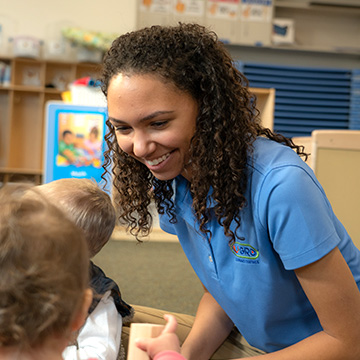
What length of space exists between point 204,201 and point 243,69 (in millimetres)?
4268

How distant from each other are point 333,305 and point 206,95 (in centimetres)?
46

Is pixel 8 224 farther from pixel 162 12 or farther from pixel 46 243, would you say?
pixel 162 12

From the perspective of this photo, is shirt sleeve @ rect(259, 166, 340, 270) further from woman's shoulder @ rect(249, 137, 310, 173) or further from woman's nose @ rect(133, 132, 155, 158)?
woman's nose @ rect(133, 132, 155, 158)

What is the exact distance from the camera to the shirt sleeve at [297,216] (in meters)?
0.88

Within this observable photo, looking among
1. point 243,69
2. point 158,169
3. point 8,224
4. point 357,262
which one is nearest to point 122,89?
point 158,169

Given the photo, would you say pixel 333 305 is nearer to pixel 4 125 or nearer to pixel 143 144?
pixel 143 144

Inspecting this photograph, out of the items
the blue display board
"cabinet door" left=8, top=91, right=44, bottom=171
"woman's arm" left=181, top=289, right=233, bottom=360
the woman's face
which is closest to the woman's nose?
the woman's face

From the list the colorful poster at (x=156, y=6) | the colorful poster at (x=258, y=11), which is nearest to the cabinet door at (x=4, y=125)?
the colorful poster at (x=156, y=6)

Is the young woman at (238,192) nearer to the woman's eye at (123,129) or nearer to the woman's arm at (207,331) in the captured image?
the woman's eye at (123,129)

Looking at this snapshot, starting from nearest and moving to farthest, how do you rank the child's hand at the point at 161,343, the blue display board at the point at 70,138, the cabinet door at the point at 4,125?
the child's hand at the point at 161,343, the blue display board at the point at 70,138, the cabinet door at the point at 4,125

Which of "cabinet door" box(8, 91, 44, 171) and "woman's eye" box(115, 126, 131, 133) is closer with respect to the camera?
"woman's eye" box(115, 126, 131, 133)

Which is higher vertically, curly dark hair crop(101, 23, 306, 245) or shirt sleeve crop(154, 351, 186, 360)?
curly dark hair crop(101, 23, 306, 245)

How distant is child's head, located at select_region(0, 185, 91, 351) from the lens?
1.84 feet

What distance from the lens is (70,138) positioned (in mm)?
3152
